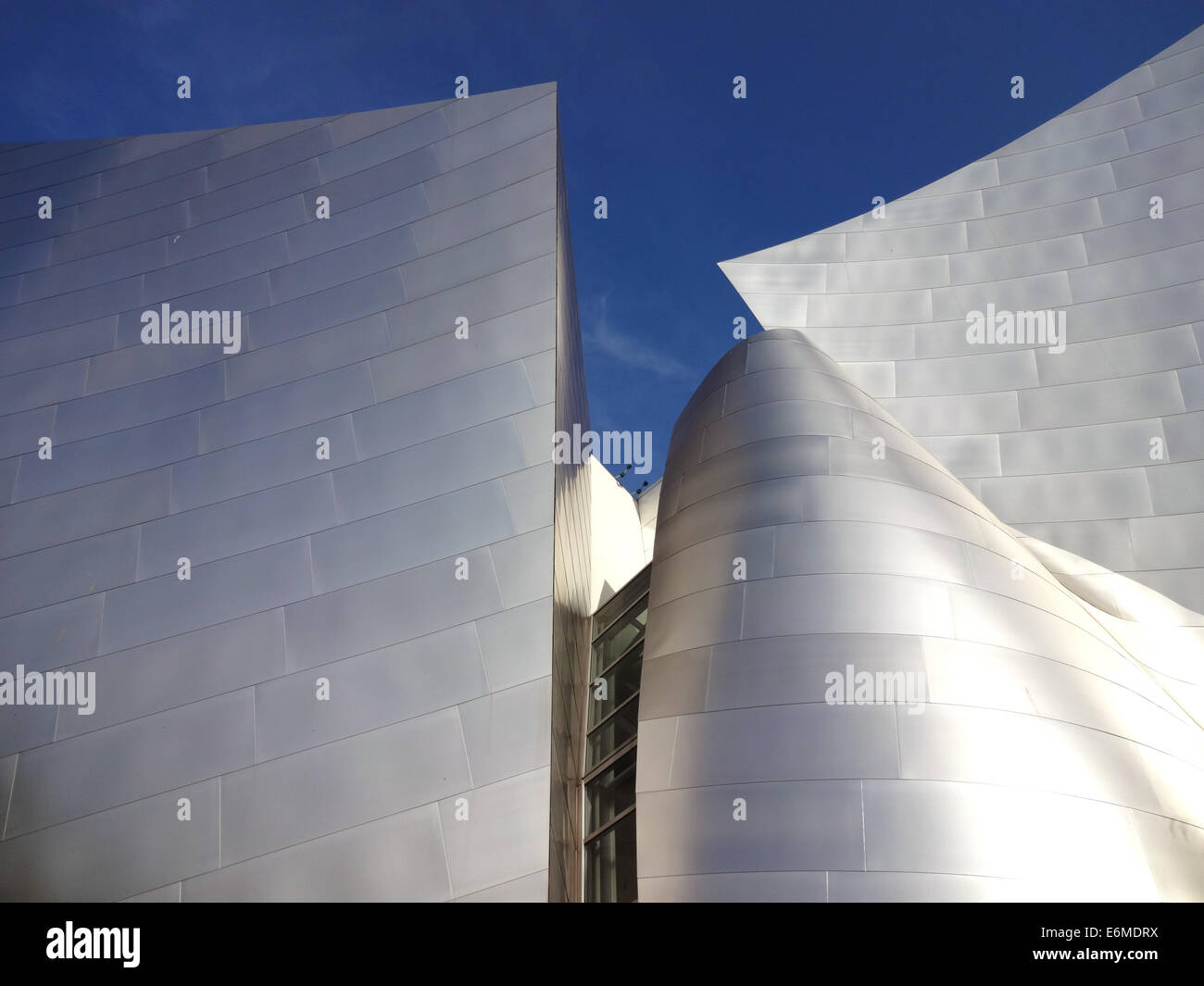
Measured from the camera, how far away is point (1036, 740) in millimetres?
6562

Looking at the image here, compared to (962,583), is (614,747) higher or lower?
Result: lower

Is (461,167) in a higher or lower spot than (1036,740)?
higher

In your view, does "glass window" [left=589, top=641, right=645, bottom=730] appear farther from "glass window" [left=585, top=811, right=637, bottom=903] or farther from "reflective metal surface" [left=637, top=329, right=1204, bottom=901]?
"reflective metal surface" [left=637, top=329, right=1204, bottom=901]

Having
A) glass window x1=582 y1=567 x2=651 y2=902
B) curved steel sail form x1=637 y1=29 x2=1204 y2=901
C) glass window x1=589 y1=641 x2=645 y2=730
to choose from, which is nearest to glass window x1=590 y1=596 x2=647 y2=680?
glass window x1=582 y1=567 x2=651 y2=902

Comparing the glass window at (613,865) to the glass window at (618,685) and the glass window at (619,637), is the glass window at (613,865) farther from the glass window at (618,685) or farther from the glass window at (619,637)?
the glass window at (619,637)

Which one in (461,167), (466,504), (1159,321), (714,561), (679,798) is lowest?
(679,798)

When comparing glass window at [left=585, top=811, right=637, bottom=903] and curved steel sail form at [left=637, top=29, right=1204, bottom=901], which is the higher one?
curved steel sail form at [left=637, top=29, right=1204, bottom=901]

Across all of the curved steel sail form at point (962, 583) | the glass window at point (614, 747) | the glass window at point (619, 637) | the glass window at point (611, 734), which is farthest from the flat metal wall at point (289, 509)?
the glass window at point (611, 734)

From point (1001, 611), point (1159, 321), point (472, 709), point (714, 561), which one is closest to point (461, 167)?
point (714, 561)

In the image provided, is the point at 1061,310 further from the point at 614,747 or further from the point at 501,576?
the point at 501,576

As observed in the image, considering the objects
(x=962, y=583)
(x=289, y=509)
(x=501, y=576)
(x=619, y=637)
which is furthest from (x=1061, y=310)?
(x=289, y=509)

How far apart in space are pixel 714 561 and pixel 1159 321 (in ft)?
29.1

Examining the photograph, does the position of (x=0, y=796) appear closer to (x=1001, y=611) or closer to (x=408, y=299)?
(x=408, y=299)

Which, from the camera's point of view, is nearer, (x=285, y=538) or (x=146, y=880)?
(x=146, y=880)
